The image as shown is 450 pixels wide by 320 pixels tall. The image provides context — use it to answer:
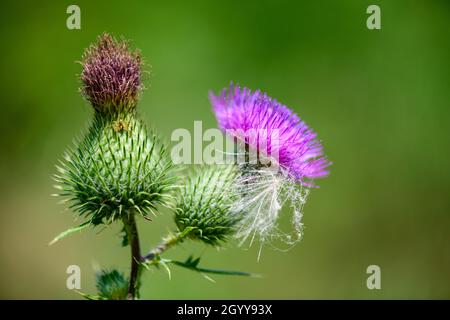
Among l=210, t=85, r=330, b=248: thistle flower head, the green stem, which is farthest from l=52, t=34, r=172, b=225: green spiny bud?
l=210, t=85, r=330, b=248: thistle flower head

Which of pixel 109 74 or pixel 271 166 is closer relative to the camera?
pixel 109 74

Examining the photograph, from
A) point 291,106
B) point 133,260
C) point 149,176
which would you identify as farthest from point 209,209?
point 291,106

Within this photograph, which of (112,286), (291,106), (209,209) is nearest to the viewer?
(112,286)

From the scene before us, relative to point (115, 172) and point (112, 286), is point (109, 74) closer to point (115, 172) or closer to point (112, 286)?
point (115, 172)

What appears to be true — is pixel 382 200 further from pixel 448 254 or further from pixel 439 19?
pixel 439 19

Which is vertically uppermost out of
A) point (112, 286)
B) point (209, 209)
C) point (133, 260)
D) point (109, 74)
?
point (109, 74)

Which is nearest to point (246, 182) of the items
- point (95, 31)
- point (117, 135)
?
point (117, 135)
